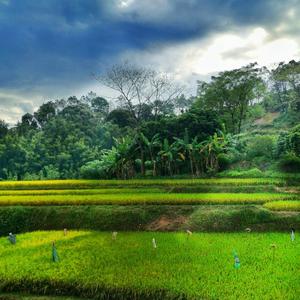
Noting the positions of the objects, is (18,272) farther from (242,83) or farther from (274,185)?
(242,83)

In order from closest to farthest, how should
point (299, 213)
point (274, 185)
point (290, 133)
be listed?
point (299, 213), point (274, 185), point (290, 133)

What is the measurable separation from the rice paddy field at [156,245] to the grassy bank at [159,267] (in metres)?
0.02

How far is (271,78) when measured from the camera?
42188 mm

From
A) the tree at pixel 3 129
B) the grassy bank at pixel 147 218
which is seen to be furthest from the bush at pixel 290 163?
the tree at pixel 3 129

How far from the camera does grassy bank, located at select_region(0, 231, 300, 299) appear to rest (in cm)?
749

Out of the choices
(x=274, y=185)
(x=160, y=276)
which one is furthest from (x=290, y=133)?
(x=160, y=276)

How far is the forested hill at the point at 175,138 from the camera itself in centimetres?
2350

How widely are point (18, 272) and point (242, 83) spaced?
25.6 m

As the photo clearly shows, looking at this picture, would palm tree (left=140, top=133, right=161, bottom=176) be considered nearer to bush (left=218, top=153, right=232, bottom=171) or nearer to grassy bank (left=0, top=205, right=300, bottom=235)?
bush (left=218, top=153, right=232, bottom=171)

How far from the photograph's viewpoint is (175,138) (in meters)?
23.9

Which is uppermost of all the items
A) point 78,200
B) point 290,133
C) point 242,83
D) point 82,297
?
point 242,83

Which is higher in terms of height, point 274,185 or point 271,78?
point 271,78

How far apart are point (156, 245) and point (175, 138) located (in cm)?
1387

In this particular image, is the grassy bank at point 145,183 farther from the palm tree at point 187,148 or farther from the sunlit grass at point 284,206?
the sunlit grass at point 284,206
